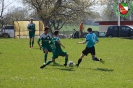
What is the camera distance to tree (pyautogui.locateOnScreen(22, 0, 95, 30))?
180 feet

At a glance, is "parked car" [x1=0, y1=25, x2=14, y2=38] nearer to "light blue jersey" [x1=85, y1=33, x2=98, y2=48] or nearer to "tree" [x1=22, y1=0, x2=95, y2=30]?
"tree" [x1=22, y1=0, x2=95, y2=30]

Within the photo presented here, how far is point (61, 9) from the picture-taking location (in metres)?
56.4

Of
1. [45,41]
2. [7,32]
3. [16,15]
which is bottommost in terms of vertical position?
[7,32]

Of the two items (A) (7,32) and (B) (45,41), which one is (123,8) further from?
(B) (45,41)

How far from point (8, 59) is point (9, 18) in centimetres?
5112

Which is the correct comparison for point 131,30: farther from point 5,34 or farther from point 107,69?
point 107,69

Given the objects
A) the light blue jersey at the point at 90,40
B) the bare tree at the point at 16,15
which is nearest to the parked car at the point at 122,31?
the light blue jersey at the point at 90,40

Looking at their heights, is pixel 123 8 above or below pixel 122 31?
above

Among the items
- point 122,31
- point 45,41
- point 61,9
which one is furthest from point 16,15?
point 45,41

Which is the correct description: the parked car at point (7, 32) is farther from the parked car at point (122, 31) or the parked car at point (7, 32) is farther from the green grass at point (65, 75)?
the green grass at point (65, 75)

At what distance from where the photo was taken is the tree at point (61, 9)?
180 feet

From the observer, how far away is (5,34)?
46781 millimetres

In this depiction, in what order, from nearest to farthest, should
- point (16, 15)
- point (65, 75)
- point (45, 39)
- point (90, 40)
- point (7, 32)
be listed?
point (65, 75), point (90, 40), point (45, 39), point (7, 32), point (16, 15)

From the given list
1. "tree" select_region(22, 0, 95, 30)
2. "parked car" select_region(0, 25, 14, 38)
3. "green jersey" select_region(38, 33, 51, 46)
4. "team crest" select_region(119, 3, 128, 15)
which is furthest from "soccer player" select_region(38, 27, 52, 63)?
"tree" select_region(22, 0, 95, 30)
